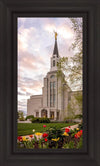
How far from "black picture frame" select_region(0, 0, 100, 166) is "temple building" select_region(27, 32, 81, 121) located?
13 centimetres

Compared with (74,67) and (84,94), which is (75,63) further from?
(84,94)

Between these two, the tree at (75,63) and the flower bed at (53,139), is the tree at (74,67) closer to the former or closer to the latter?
the tree at (75,63)

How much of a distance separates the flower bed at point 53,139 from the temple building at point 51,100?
10cm

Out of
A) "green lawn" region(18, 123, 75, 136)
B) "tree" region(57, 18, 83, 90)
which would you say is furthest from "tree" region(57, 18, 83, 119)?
"green lawn" region(18, 123, 75, 136)

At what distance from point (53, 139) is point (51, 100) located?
0.84ft

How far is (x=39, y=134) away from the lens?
1075mm

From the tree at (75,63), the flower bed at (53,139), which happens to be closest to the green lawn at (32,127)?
the flower bed at (53,139)

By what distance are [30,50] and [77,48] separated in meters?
0.32

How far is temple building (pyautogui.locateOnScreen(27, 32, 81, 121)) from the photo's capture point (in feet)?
3.59

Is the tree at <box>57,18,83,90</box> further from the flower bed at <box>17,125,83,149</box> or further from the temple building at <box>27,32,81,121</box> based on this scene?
the flower bed at <box>17,125,83,149</box>
